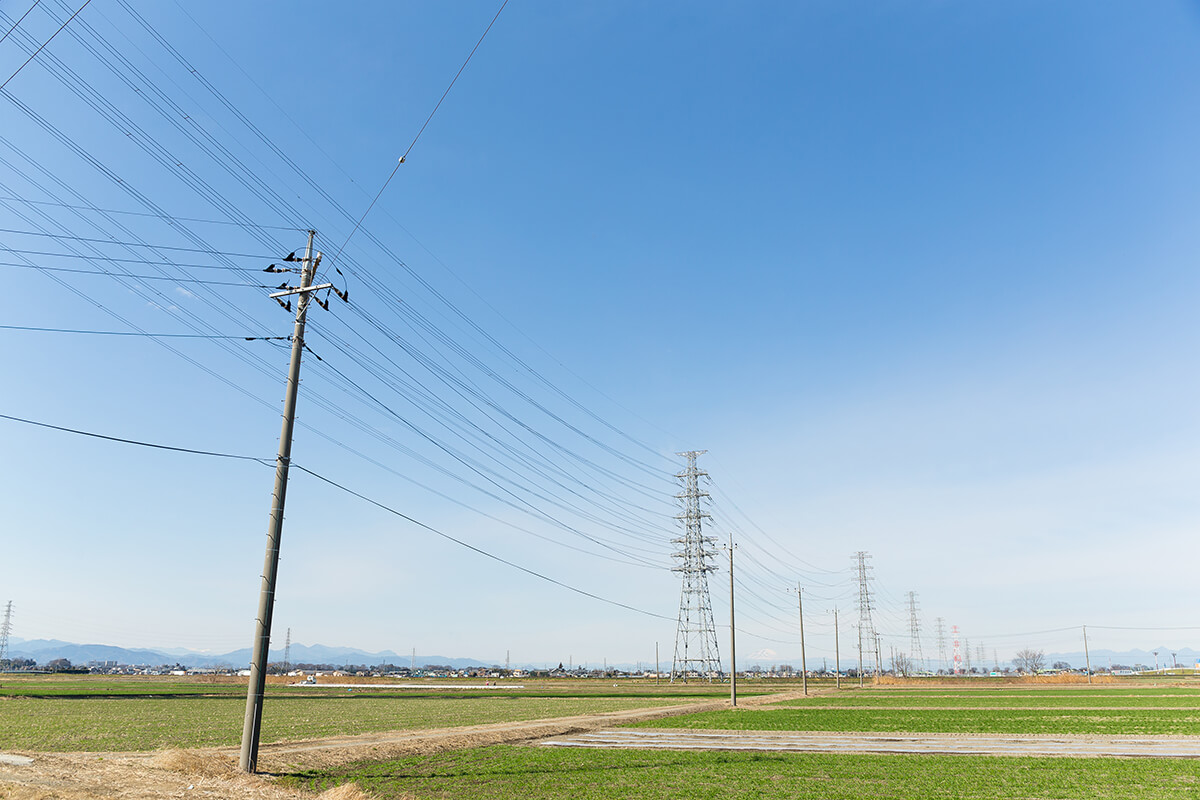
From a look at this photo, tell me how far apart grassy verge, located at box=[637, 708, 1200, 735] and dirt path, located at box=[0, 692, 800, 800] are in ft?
64.3

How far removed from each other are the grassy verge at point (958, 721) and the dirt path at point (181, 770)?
19.6m

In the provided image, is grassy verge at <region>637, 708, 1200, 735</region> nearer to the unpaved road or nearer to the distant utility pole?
the unpaved road

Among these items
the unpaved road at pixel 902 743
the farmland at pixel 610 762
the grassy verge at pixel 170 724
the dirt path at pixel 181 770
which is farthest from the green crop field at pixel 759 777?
the grassy verge at pixel 170 724

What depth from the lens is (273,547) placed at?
2078 cm

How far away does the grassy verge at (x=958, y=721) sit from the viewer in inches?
1430

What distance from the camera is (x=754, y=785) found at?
19.8m

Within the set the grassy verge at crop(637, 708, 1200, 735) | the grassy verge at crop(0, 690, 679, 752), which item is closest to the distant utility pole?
the grassy verge at crop(0, 690, 679, 752)

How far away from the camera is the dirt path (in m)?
15.8

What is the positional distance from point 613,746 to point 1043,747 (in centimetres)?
1765

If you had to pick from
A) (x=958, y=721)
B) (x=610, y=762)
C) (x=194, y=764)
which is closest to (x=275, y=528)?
(x=194, y=764)

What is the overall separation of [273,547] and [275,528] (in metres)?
0.60

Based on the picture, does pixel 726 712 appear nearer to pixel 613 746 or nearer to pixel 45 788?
pixel 613 746

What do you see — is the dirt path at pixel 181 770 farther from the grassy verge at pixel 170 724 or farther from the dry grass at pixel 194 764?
the grassy verge at pixel 170 724

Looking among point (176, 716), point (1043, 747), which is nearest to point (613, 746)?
point (1043, 747)
